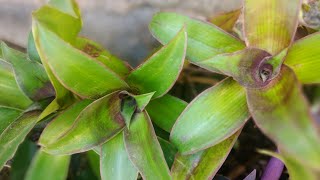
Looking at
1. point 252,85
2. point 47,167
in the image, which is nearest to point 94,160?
point 47,167

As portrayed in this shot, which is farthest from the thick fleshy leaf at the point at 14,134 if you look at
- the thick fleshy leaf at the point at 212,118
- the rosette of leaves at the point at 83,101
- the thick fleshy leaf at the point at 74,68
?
the thick fleshy leaf at the point at 212,118

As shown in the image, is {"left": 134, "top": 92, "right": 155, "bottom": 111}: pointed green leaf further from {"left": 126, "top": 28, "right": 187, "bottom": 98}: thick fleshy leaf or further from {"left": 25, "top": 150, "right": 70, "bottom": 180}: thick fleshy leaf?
{"left": 25, "top": 150, "right": 70, "bottom": 180}: thick fleshy leaf

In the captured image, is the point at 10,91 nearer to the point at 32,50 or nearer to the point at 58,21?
the point at 32,50

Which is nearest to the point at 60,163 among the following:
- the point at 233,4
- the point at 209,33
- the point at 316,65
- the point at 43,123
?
the point at 43,123

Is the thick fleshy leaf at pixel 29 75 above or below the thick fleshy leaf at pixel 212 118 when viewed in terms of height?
above

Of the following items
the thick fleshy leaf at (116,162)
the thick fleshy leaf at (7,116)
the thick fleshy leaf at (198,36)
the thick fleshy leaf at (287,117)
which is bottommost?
the thick fleshy leaf at (116,162)

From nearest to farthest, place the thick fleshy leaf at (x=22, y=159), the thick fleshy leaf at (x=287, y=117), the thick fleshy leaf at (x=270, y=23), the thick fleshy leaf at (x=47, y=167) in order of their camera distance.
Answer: the thick fleshy leaf at (x=287, y=117)
the thick fleshy leaf at (x=270, y=23)
the thick fleshy leaf at (x=47, y=167)
the thick fleshy leaf at (x=22, y=159)

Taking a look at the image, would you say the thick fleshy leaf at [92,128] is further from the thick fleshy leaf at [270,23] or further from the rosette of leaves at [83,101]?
the thick fleshy leaf at [270,23]
